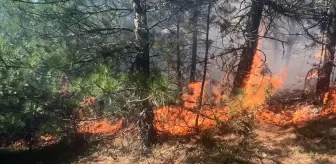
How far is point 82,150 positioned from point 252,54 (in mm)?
8350

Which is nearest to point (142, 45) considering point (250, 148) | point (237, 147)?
point (237, 147)

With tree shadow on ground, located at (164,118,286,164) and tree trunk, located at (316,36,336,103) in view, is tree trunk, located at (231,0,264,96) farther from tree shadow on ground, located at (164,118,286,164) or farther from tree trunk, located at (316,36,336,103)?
tree trunk, located at (316,36,336,103)

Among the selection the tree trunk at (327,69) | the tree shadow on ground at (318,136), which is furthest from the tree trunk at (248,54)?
the tree trunk at (327,69)

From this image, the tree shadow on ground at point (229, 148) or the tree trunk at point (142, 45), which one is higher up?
the tree trunk at point (142, 45)

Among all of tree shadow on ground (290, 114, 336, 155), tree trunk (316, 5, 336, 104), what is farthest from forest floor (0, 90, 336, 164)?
tree trunk (316, 5, 336, 104)

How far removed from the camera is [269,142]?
10.7m

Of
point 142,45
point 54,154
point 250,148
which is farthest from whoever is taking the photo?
point 54,154

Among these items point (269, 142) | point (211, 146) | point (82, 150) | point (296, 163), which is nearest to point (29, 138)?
point (82, 150)

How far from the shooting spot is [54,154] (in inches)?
545

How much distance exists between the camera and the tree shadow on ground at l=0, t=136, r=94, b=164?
1330 centimetres

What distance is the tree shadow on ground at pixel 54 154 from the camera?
524 inches

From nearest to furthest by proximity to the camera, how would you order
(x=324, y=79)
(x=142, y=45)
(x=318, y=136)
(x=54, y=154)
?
(x=142, y=45) → (x=318, y=136) → (x=54, y=154) → (x=324, y=79)

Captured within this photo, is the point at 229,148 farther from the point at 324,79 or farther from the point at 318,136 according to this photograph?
the point at 324,79

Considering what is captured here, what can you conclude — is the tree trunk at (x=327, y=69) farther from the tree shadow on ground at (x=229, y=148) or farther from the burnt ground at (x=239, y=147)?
the tree shadow on ground at (x=229, y=148)
